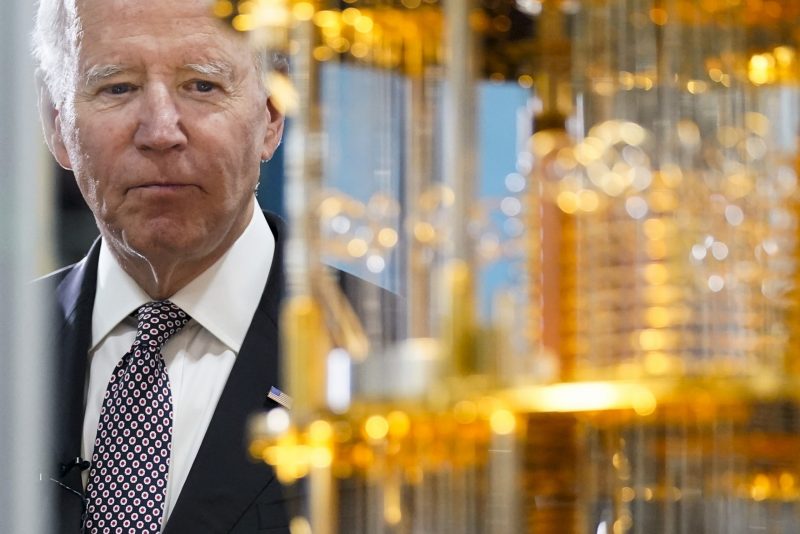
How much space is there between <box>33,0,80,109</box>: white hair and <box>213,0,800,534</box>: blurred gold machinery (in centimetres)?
53

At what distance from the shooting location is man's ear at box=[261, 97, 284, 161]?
162 cm

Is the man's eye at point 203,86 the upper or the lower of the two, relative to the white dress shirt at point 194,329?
upper

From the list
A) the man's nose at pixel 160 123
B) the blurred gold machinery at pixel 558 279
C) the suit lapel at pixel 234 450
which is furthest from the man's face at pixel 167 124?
the blurred gold machinery at pixel 558 279

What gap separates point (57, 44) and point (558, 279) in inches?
31.7

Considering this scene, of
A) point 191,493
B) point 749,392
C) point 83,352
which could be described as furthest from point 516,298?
point 83,352

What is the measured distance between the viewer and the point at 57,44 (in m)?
1.67

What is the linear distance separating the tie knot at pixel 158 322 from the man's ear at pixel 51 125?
19cm

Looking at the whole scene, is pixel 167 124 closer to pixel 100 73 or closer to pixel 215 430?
pixel 100 73

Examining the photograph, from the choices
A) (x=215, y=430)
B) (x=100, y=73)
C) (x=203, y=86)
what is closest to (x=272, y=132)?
(x=203, y=86)

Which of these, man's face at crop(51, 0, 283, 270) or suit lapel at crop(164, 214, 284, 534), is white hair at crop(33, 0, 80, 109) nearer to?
man's face at crop(51, 0, 283, 270)

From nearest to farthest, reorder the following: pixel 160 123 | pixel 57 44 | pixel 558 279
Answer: pixel 558 279 < pixel 160 123 < pixel 57 44

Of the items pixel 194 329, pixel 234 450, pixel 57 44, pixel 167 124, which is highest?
pixel 57 44

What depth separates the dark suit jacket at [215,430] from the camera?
153 centimetres

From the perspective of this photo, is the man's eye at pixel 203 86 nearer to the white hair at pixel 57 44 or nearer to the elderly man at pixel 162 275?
the elderly man at pixel 162 275
